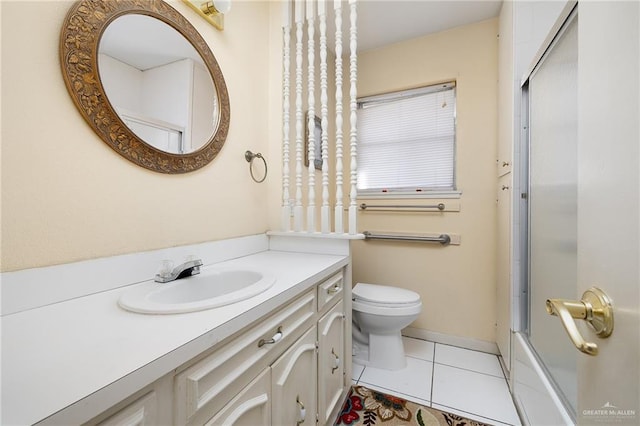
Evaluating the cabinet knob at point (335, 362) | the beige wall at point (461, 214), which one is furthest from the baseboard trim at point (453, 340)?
the cabinet knob at point (335, 362)

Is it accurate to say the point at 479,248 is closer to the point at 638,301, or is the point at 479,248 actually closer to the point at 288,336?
the point at 288,336

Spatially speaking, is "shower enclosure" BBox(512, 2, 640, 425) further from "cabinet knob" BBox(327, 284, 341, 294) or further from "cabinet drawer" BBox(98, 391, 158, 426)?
"cabinet knob" BBox(327, 284, 341, 294)

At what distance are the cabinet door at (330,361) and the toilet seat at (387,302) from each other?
0.36 meters

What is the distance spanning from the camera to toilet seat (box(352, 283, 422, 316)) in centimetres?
160

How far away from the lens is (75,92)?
2.52ft

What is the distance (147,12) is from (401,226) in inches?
77.2

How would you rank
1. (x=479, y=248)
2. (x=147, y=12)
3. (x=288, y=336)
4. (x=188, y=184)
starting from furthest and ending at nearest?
(x=479, y=248)
(x=188, y=184)
(x=147, y=12)
(x=288, y=336)

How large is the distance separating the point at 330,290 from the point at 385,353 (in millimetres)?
856

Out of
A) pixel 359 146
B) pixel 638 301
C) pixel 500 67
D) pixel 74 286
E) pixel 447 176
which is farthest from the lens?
pixel 359 146

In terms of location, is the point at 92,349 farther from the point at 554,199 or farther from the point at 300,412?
the point at 554,199

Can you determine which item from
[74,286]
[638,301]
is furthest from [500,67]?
[74,286]

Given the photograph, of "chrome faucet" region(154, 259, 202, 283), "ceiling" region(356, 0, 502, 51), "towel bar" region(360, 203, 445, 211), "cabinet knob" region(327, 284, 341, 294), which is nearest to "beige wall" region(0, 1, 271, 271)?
Answer: "chrome faucet" region(154, 259, 202, 283)

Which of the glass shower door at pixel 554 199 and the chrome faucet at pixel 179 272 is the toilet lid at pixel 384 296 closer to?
the glass shower door at pixel 554 199

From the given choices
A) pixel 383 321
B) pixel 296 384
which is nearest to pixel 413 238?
pixel 383 321
